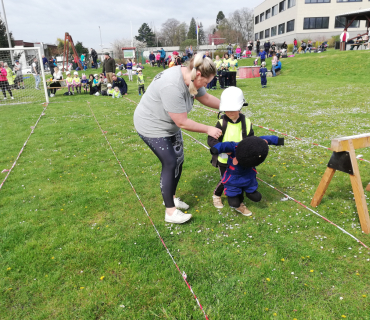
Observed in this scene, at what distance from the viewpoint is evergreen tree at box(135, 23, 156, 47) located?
9229 cm

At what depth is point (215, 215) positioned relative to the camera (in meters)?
3.85

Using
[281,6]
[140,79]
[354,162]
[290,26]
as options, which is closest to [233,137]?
[354,162]

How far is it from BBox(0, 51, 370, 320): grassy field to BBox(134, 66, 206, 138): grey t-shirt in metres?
1.28

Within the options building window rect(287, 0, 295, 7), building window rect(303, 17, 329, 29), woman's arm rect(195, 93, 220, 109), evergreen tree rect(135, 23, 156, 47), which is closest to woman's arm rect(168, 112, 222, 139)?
woman's arm rect(195, 93, 220, 109)

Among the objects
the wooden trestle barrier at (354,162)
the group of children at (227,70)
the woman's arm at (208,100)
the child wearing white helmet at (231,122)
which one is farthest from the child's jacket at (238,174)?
the group of children at (227,70)

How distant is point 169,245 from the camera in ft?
10.7

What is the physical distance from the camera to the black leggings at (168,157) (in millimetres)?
3299

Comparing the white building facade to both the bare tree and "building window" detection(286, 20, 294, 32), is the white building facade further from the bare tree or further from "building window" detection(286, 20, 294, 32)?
the bare tree

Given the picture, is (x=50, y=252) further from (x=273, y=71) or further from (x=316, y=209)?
(x=273, y=71)

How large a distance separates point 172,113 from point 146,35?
333ft

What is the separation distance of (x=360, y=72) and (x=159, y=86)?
20.7 meters

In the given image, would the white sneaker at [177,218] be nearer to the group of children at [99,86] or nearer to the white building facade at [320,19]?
the group of children at [99,86]

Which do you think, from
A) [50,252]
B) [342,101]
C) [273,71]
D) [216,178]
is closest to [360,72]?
[273,71]

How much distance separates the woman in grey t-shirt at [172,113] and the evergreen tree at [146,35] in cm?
9592
